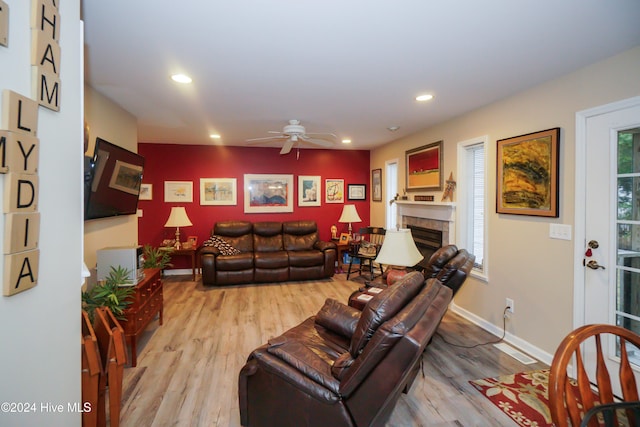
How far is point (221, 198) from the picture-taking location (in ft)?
19.3

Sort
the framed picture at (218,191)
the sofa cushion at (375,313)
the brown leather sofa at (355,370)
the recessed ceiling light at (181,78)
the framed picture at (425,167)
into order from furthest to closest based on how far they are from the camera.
Answer: the framed picture at (218,191)
the framed picture at (425,167)
the recessed ceiling light at (181,78)
the sofa cushion at (375,313)
the brown leather sofa at (355,370)

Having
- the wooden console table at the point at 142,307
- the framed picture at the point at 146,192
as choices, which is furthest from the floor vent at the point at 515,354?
the framed picture at the point at 146,192

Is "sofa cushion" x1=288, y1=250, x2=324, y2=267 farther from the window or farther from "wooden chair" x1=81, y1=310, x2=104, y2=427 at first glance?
"wooden chair" x1=81, y1=310, x2=104, y2=427

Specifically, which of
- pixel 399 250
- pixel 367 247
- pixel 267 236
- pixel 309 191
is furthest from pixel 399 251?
pixel 309 191

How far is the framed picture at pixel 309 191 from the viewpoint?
6234 millimetres

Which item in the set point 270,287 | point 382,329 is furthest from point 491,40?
point 270,287

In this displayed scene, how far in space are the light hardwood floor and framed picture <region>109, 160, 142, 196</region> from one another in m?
1.55

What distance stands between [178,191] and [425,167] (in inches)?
174

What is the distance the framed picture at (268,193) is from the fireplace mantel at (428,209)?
2.23 m

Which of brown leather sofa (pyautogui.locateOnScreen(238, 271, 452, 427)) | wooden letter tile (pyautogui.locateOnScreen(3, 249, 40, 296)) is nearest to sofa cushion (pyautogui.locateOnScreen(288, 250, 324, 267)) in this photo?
brown leather sofa (pyautogui.locateOnScreen(238, 271, 452, 427))

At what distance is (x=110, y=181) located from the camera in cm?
279

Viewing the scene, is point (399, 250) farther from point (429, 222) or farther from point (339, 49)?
point (429, 222)

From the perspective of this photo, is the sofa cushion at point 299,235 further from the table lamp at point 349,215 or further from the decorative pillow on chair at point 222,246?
the decorative pillow on chair at point 222,246

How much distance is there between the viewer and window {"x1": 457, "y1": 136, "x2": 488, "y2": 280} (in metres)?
3.57
